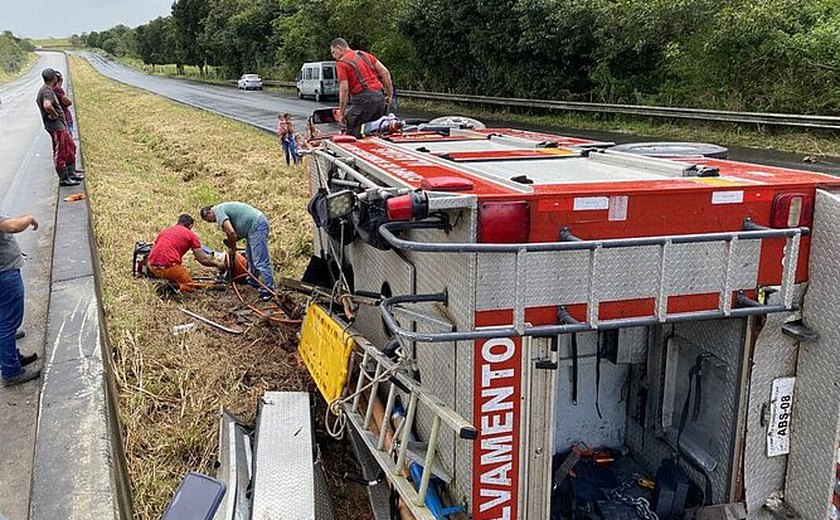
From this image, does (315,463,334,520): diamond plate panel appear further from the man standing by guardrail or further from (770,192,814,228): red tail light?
(770,192,814,228): red tail light

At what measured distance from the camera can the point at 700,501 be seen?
373 cm

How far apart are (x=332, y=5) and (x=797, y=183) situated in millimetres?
39220

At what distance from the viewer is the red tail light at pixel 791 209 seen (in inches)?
125

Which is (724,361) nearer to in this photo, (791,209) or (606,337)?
(606,337)

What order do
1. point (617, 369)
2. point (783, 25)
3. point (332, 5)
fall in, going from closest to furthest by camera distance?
point (617, 369), point (783, 25), point (332, 5)

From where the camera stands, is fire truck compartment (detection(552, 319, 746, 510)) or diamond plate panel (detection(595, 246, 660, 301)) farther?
fire truck compartment (detection(552, 319, 746, 510))

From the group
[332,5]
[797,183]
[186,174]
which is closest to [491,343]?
[797,183]

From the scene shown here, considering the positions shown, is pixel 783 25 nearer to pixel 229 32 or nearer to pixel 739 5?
pixel 739 5

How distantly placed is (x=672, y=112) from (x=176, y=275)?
14.9 meters

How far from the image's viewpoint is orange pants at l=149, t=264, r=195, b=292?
316 inches

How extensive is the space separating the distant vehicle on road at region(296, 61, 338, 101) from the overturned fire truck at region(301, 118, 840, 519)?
111 feet

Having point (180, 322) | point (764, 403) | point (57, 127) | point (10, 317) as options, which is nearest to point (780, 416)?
point (764, 403)

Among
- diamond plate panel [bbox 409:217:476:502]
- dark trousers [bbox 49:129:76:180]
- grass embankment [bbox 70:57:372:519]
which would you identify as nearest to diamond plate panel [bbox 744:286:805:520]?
diamond plate panel [bbox 409:217:476:502]

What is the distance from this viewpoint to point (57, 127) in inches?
481
